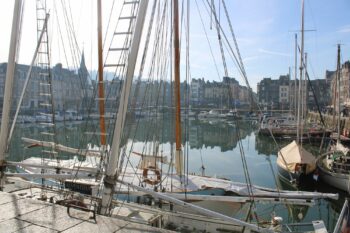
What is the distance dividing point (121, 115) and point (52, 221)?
1.82m

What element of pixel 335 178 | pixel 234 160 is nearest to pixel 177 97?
pixel 335 178

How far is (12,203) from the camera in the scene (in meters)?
5.16

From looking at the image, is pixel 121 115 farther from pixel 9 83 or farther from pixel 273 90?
pixel 273 90

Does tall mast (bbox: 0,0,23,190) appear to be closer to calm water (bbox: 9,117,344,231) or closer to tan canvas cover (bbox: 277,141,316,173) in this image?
calm water (bbox: 9,117,344,231)

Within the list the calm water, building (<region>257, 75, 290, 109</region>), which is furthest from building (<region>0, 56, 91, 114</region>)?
building (<region>257, 75, 290, 109</region>)

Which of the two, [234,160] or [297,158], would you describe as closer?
[297,158]

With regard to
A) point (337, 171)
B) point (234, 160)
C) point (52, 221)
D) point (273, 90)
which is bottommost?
A: point (234, 160)

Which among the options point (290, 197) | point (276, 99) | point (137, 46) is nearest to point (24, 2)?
point (137, 46)

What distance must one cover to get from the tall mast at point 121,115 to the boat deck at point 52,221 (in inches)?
19.2

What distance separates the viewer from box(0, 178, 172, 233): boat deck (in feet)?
13.9

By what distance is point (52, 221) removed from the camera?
4.48m

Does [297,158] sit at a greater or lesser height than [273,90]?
lesser

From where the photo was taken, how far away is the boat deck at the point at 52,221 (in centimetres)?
424

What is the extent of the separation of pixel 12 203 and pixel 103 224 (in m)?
1.81
